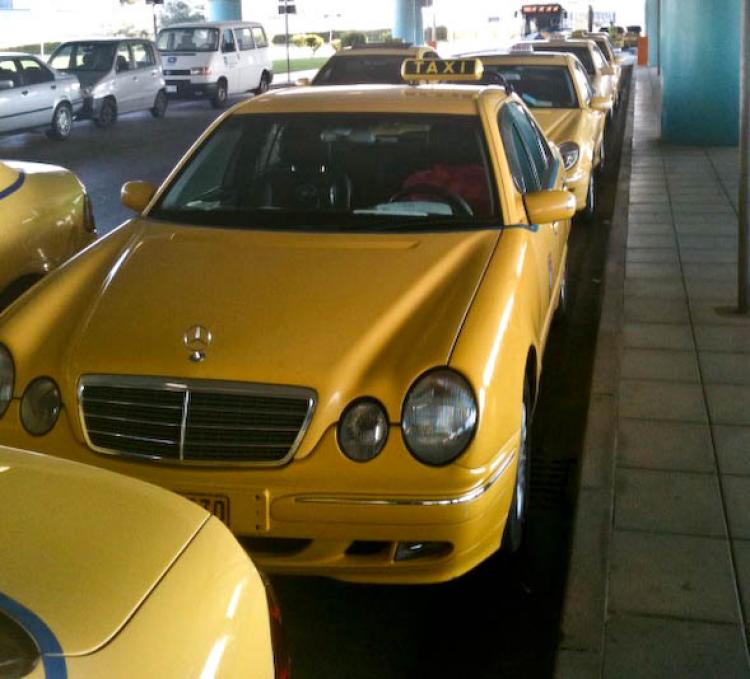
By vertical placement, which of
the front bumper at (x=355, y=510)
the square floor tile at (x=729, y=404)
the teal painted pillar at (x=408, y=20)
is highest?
the teal painted pillar at (x=408, y=20)

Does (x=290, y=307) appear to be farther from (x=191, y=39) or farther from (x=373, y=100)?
(x=191, y=39)

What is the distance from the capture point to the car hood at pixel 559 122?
995 cm

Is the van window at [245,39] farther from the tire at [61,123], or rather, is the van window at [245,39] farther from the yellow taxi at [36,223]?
the yellow taxi at [36,223]

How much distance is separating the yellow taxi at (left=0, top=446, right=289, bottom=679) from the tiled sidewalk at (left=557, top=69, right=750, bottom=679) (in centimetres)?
158

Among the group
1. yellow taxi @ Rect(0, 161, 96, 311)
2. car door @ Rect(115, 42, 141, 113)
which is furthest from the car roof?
car door @ Rect(115, 42, 141, 113)

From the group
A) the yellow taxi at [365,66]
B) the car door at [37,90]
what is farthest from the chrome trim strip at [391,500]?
the car door at [37,90]

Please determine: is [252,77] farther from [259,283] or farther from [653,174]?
[259,283]

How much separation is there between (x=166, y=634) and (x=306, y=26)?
240ft

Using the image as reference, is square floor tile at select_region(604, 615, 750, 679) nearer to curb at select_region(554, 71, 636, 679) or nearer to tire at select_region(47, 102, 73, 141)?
curb at select_region(554, 71, 636, 679)

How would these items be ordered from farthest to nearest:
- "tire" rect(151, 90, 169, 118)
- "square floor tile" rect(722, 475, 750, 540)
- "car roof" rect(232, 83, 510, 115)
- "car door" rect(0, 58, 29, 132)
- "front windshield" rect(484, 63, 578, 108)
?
1. "tire" rect(151, 90, 169, 118)
2. "car door" rect(0, 58, 29, 132)
3. "front windshield" rect(484, 63, 578, 108)
4. "car roof" rect(232, 83, 510, 115)
5. "square floor tile" rect(722, 475, 750, 540)

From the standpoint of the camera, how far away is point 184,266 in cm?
429

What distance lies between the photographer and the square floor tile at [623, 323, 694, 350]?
Result: 6406 mm

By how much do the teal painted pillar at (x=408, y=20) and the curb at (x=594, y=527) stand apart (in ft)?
140

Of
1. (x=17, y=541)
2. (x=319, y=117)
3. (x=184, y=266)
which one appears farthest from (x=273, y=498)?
→ (x=319, y=117)
